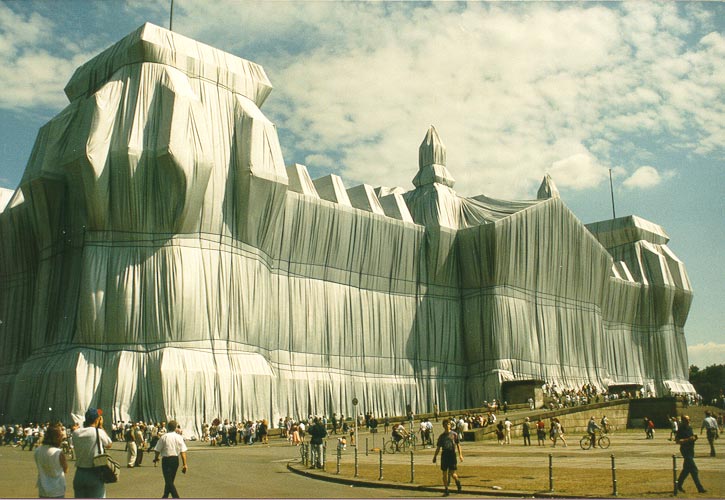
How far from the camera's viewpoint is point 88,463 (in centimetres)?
1002

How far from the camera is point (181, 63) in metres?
46.4

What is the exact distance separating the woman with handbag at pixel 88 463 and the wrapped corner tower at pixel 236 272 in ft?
103

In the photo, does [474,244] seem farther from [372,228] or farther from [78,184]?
[78,184]

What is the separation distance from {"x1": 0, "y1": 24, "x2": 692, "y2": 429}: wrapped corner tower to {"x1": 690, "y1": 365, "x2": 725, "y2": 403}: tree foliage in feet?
166

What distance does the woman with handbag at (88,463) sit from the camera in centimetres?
991


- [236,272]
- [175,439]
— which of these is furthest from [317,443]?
[236,272]

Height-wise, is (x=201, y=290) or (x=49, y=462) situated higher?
(x=201, y=290)

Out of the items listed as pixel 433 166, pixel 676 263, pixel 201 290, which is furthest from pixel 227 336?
pixel 676 263

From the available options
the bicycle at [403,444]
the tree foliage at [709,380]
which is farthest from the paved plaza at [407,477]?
the tree foliage at [709,380]

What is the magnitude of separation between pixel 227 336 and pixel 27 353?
51.2 feet

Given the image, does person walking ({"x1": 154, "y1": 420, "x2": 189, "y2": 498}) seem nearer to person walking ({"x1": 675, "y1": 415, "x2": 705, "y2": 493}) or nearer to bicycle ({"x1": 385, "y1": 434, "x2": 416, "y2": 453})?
person walking ({"x1": 675, "y1": 415, "x2": 705, "y2": 493})

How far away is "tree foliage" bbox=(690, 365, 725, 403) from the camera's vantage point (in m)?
114

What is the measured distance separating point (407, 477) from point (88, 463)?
1011cm

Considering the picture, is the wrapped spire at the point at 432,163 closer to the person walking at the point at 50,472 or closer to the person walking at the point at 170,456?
the person walking at the point at 170,456
